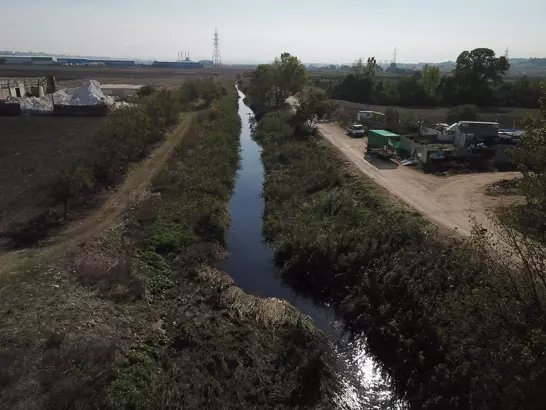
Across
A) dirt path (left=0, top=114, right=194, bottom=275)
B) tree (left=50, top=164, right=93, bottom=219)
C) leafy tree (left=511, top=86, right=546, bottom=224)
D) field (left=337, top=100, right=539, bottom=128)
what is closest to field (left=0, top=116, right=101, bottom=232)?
tree (left=50, top=164, right=93, bottom=219)

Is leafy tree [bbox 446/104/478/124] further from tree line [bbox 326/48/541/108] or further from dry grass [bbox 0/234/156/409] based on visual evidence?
dry grass [bbox 0/234/156/409]

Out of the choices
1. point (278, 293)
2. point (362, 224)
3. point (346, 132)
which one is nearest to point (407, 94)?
point (346, 132)

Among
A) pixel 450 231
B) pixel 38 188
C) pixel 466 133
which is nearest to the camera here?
pixel 450 231

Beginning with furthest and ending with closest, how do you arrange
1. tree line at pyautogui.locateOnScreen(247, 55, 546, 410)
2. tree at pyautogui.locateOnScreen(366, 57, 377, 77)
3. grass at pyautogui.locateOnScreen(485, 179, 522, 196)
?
1. tree at pyautogui.locateOnScreen(366, 57, 377, 77)
2. grass at pyautogui.locateOnScreen(485, 179, 522, 196)
3. tree line at pyautogui.locateOnScreen(247, 55, 546, 410)

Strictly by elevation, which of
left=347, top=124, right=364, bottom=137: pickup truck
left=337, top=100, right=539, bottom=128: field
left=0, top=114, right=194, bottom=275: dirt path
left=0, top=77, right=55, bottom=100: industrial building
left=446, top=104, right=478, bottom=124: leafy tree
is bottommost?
left=0, top=114, right=194, bottom=275: dirt path

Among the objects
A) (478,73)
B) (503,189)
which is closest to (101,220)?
(503,189)

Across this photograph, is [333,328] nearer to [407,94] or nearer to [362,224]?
[362,224]

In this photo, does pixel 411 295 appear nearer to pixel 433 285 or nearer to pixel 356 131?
pixel 433 285
